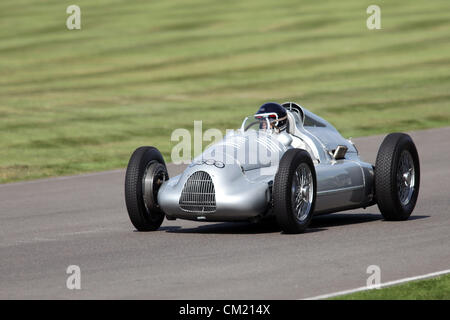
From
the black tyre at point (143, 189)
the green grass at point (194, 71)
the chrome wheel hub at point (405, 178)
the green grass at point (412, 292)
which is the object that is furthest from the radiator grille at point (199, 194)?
the green grass at point (194, 71)

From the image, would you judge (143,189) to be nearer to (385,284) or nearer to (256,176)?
(256,176)

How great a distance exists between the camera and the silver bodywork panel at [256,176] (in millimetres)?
10656

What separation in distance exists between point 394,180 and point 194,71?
24.5 meters

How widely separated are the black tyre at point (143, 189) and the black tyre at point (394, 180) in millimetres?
2589

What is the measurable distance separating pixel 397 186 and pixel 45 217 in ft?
15.8

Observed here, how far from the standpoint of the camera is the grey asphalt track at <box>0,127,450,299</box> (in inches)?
317

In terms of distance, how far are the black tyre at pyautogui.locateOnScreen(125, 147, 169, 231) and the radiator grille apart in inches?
25.8

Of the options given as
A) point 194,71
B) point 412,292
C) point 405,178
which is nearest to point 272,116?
point 405,178

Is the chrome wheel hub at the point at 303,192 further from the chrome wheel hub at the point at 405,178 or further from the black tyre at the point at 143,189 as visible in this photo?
the black tyre at the point at 143,189

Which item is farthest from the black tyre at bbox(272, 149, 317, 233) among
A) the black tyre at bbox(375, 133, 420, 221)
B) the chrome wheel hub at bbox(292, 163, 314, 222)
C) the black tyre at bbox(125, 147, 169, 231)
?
the black tyre at bbox(125, 147, 169, 231)

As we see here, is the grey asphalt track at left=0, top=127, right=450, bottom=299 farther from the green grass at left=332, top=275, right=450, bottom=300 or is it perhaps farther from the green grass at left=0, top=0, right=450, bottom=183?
the green grass at left=0, top=0, right=450, bottom=183

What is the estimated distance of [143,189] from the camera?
37.4ft

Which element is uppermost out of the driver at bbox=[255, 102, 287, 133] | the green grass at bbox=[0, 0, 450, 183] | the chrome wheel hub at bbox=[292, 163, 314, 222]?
the green grass at bbox=[0, 0, 450, 183]
